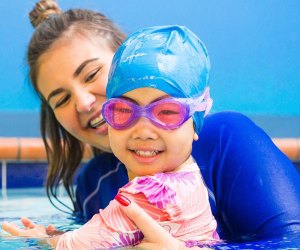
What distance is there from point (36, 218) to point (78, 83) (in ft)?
4.56

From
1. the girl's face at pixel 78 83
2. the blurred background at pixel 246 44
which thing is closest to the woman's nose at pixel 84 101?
the girl's face at pixel 78 83

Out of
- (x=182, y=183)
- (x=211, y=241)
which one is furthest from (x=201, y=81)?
(x=211, y=241)

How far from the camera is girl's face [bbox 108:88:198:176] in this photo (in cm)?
206

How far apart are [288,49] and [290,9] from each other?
0.61m

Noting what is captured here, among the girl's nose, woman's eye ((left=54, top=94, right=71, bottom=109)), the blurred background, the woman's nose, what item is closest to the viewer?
the girl's nose

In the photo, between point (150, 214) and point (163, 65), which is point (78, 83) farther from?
point (150, 214)

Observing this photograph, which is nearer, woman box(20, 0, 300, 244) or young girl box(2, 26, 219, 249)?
young girl box(2, 26, 219, 249)

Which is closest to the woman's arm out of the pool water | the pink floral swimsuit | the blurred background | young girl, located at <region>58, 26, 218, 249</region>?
the pool water

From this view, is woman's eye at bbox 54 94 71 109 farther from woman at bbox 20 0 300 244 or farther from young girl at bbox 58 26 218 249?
young girl at bbox 58 26 218 249

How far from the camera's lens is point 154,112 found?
2.04m

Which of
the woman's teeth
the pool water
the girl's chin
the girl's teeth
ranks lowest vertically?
the pool water

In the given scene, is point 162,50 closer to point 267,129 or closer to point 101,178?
point 101,178

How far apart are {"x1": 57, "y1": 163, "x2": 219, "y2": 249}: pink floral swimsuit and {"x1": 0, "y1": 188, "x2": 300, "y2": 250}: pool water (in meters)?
0.14

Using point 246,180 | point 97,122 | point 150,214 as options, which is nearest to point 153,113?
point 150,214
